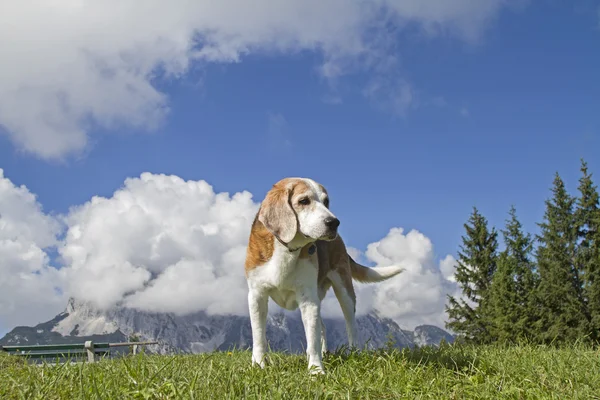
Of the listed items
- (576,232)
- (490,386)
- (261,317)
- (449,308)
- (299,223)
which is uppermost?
(576,232)

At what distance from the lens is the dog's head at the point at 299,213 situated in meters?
5.54

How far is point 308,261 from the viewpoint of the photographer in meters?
5.88

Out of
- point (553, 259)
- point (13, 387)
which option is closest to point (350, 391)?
point (13, 387)

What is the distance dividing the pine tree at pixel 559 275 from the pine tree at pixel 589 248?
1.38ft

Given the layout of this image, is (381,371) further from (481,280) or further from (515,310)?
(481,280)

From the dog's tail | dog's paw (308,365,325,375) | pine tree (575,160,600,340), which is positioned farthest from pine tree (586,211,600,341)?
dog's paw (308,365,325,375)

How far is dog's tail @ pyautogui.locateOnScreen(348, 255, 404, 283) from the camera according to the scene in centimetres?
859

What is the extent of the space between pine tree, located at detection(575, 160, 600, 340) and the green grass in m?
27.9

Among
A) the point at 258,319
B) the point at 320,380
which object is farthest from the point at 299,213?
the point at 320,380

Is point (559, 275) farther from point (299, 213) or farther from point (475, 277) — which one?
point (299, 213)

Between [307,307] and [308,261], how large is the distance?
502mm

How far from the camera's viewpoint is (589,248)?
33.7 meters

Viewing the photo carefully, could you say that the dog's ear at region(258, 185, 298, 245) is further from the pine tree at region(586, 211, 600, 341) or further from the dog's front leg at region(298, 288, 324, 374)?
the pine tree at region(586, 211, 600, 341)

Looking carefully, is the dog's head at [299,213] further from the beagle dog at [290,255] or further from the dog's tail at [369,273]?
the dog's tail at [369,273]
